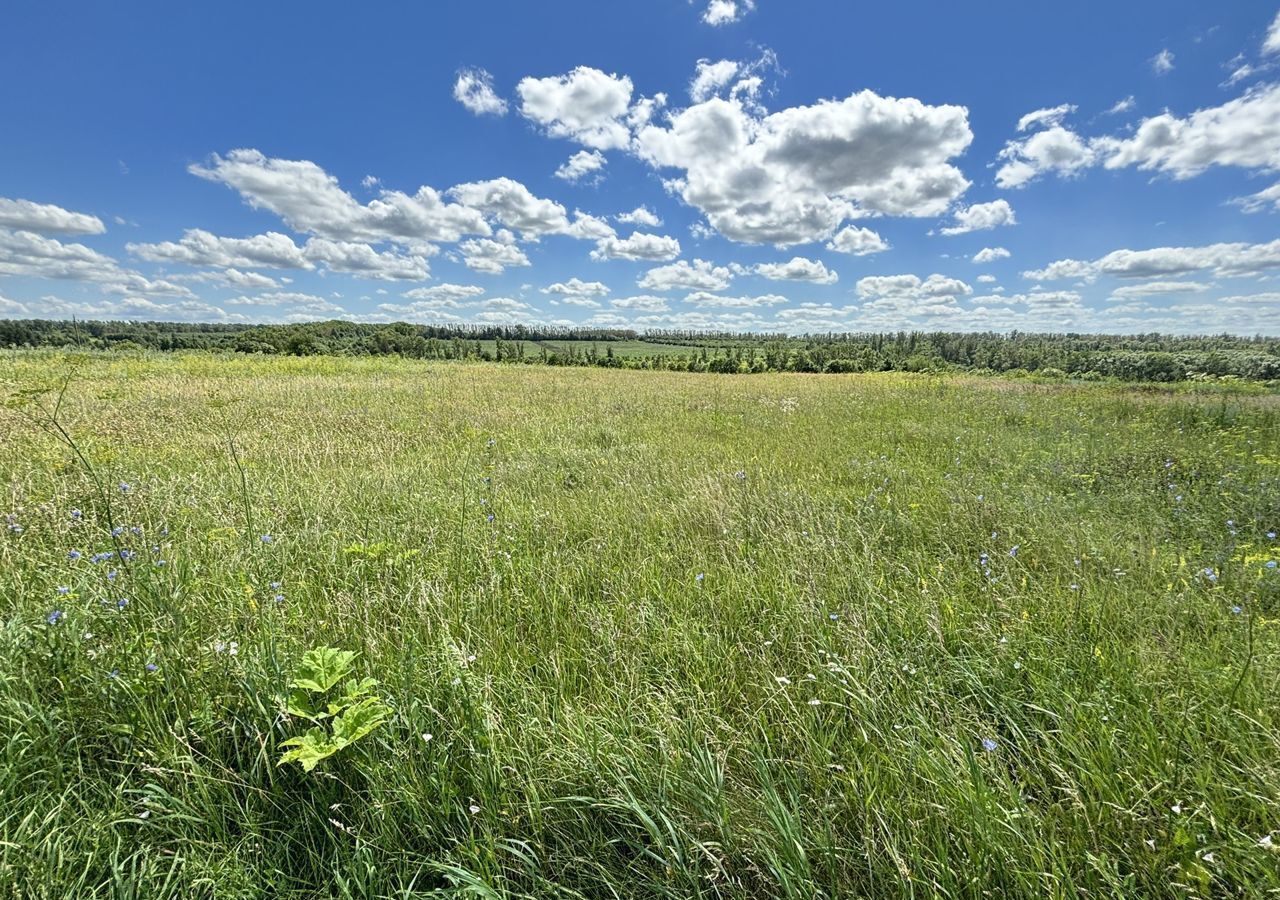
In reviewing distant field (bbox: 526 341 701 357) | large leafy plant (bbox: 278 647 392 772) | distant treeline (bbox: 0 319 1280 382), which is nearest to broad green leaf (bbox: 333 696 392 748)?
large leafy plant (bbox: 278 647 392 772)

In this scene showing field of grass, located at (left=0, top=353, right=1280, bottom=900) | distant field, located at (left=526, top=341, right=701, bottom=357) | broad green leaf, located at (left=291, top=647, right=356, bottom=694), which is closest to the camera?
field of grass, located at (left=0, top=353, right=1280, bottom=900)

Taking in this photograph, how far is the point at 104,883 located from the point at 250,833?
0.34m

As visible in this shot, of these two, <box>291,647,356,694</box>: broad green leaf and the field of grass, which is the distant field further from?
<box>291,647,356,694</box>: broad green leaf

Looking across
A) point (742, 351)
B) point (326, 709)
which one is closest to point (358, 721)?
point (326, 709)

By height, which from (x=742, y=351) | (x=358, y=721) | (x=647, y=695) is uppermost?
(x=742, y=351)

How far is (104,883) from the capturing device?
1316 mm

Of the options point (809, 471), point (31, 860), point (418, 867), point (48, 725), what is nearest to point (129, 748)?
point (48, 725)

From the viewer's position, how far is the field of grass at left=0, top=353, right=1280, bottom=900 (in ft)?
4.52

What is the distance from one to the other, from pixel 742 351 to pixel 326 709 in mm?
88728

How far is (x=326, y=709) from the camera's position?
1.75 meters

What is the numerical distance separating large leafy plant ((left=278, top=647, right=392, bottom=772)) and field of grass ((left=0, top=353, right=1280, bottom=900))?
0.08 metres

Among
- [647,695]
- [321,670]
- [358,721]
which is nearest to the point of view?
[358,721]

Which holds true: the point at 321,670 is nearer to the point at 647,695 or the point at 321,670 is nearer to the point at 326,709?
the point at 326,709

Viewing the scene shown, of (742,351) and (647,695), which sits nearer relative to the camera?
(647,695)
